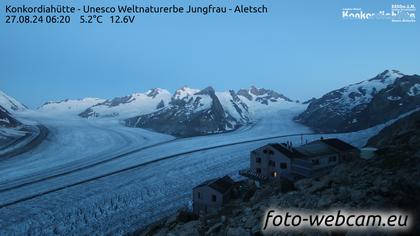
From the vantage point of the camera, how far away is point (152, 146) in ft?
263

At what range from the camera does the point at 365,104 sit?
4584 inches

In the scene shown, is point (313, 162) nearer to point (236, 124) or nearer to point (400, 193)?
Answer: point (400, 193)

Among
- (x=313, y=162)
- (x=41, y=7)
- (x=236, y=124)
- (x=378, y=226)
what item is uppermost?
(x=41, y=7)

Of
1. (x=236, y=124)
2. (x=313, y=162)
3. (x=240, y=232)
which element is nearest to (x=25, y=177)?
(x=313, y=162)

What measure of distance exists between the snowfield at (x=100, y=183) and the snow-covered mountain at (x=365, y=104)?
3068 centimetres

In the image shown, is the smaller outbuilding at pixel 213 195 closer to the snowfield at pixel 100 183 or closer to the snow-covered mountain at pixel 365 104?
the snowfield at pixel 100 183

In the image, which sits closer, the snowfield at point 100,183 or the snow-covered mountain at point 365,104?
the snowfield at point 100,183

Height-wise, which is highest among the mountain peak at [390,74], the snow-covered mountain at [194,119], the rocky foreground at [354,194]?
the mountain peak at [390,74]

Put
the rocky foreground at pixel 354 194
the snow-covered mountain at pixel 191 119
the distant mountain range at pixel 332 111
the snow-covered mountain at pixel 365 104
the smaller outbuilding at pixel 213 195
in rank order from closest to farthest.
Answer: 1. the rocky foreground at pixel 354 194
2. the smaller outbuilding at pixel 213 195
3. the snow-covered mountain at pixel 365 104
4. the distant mountain range at pixel 332 111
5. the snow-covered mountain at pixel 191 119

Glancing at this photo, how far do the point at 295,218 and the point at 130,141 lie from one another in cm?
7496

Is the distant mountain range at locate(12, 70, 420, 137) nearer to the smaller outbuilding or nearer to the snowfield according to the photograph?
the snowfield

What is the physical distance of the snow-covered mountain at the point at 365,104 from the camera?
100 metres

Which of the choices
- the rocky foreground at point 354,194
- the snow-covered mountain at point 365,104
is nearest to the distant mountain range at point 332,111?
the snow-covered mountain at point 365,104

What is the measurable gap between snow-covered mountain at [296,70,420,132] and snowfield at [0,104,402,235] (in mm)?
30683
